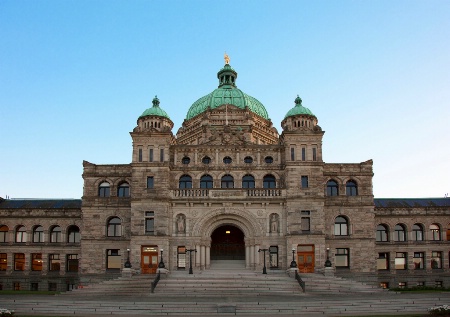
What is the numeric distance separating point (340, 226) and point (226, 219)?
1299cm

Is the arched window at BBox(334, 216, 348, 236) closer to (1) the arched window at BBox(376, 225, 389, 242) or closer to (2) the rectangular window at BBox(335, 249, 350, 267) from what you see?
(2) the rectangular window at BBox(335, 249, 350, 267)

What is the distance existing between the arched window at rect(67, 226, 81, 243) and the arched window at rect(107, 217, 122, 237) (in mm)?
7236

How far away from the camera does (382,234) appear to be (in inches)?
2623

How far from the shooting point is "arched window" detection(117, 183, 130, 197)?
204 ft

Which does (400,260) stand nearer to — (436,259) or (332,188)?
(436,259)

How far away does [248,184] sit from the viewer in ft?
Result: 199

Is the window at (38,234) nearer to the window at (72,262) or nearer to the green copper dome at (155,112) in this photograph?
the window at (72,262)

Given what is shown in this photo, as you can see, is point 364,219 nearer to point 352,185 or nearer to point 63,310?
point 352,185

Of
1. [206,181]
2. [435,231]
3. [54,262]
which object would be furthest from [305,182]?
[54,262]

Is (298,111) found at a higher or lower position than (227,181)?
higher

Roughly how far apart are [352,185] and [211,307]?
28.2m

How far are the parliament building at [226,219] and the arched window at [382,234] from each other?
0.40ft

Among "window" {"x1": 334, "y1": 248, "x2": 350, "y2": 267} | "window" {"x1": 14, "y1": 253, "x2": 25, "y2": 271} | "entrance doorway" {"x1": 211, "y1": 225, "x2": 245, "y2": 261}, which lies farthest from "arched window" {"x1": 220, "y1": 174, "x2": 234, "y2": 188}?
"window" {"x1": 14, "y1": 253, "x2": 25, "y2": 271}

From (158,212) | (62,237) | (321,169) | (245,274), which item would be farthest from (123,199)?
(321,169)
